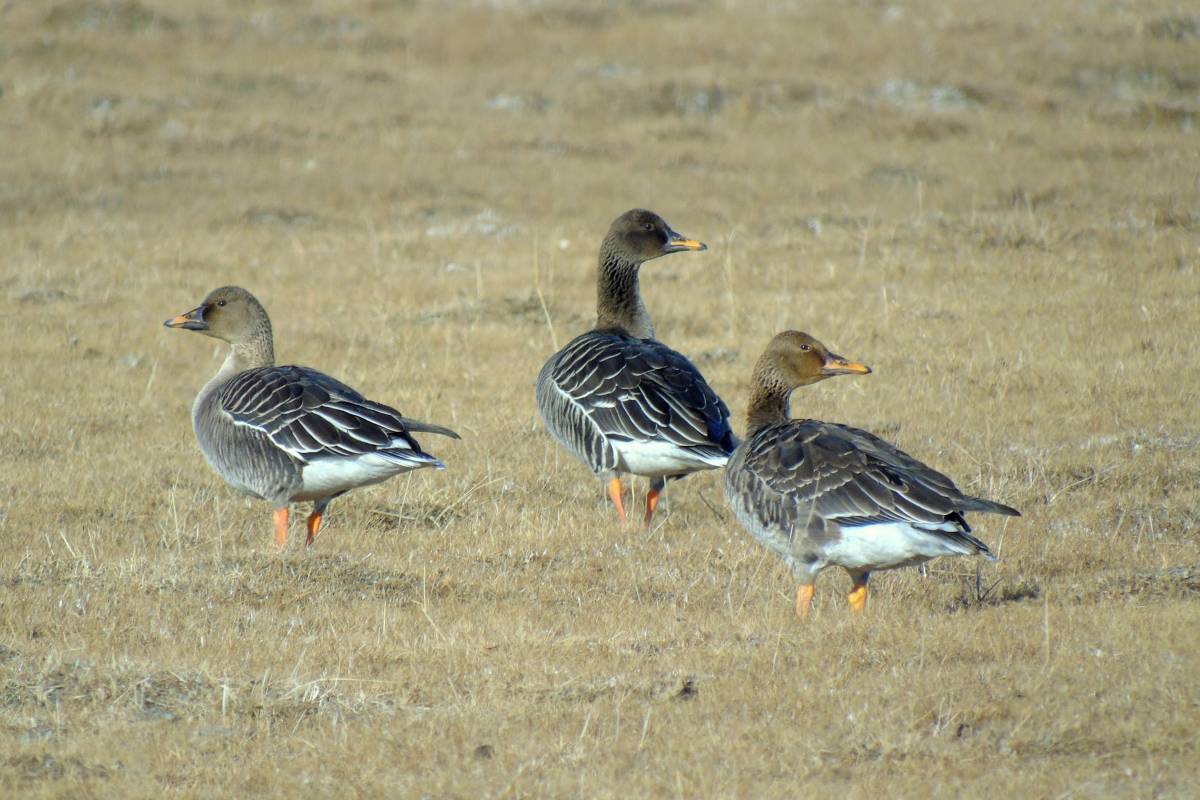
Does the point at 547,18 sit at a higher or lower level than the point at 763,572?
higher

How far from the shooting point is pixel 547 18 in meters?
30.4

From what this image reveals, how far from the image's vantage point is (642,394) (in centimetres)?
905

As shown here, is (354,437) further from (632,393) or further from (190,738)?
(190,738)

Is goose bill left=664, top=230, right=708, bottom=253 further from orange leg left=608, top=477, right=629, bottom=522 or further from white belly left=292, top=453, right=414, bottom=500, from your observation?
white belly left=292, top=453, right=414, bottom=500

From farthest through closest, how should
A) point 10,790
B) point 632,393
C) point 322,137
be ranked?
point 322,137, point 632,393, point 10,790

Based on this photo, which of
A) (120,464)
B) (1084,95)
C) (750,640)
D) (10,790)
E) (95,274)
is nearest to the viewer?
(10,790)

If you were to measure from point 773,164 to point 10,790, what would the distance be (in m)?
17.7

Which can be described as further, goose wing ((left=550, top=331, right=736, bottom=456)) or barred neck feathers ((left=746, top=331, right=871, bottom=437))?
goose wing ((left=550, top=331, right=736, bottom=456))

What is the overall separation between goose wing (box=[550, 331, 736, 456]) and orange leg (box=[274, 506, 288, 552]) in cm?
Answer: 207

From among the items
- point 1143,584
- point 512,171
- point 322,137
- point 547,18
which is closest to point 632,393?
point 1143,584

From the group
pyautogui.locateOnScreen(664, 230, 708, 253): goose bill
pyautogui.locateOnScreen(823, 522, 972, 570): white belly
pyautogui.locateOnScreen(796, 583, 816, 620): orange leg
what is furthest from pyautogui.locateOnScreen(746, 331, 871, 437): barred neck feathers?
pyautogui.locateOnScreen(664, 230, 708, 253): goose bill

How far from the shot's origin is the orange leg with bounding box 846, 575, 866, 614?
7.18 m

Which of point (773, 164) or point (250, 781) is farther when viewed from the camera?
point (773, 164)

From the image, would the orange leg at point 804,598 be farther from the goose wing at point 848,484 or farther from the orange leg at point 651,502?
the orange leg at point 651,502
